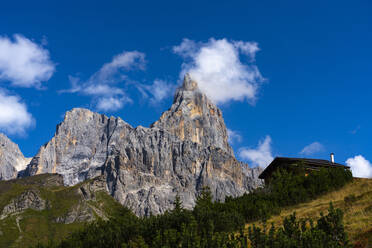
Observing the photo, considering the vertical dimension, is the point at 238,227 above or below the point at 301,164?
below

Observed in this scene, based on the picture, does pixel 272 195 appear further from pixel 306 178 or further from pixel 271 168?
pixel 271 168

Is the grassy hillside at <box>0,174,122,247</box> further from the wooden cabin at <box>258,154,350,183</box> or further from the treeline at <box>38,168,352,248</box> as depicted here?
the treeline at <box>38,168,352,248</box>

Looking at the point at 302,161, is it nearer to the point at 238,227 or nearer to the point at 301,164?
the point at 301,164

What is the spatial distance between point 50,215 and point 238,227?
15115cm

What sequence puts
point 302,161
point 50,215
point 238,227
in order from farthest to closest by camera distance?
point 50,215
point 302,161
point 238,227

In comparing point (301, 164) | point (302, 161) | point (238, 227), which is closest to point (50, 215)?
point (302, 161)

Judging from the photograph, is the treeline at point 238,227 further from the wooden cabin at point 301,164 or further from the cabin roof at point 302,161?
the cabin roof at point 302,161

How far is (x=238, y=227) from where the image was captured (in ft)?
89.8

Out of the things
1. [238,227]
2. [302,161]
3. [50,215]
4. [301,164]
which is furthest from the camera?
[50,215]

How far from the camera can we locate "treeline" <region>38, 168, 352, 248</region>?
48.5 ft

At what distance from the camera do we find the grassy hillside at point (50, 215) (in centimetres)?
13312

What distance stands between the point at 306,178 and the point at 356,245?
27.1 meters

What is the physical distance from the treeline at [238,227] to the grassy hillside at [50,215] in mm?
83168

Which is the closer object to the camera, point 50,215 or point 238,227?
point 238,227
